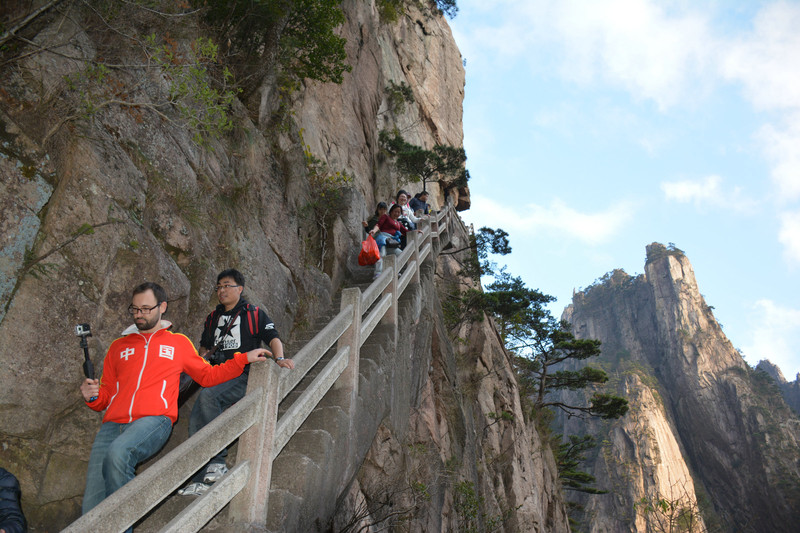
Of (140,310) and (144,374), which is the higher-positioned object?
(140,310)

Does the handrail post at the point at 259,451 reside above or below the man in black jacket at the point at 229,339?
below

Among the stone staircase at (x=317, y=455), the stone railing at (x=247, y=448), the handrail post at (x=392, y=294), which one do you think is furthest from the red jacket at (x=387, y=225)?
the stone railing at (x=247, y=448)

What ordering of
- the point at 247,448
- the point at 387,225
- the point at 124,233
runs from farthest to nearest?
1. the point at 387,225
2. the point at 124,233
3. the point at 247,448

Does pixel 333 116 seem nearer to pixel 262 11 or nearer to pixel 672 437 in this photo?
pixel 262 11

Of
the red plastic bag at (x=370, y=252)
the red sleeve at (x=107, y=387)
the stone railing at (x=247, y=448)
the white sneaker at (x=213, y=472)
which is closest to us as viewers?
the stone railing at (x=247, y=448)

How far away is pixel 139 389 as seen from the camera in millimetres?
2988

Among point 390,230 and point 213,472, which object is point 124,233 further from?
point 390,230

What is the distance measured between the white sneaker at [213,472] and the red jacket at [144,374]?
52 cm

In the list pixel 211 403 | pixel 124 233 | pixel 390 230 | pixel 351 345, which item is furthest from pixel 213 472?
pixel 390 230

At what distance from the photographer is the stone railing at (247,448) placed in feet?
6.58

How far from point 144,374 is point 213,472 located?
869 mm

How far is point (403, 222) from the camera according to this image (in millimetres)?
10367

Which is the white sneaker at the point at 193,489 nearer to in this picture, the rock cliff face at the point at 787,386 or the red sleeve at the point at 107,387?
the red sleeve at the point at 107,387

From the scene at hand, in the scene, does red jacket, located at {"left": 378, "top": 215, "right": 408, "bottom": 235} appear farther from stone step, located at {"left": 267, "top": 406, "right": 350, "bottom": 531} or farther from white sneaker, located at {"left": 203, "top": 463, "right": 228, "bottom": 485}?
white sneaker, located at {"left": 203, "top": 463, "right": 228, "bottom": 485}
